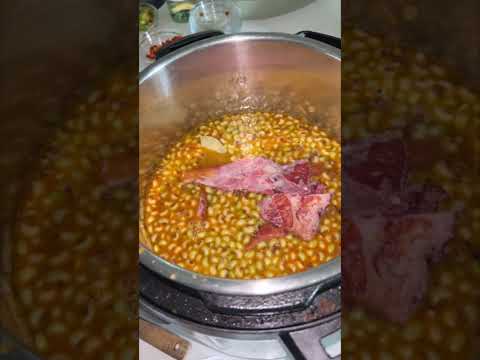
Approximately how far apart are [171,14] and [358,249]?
1.13 metres

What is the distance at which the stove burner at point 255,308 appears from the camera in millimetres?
920

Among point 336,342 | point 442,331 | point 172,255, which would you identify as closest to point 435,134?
point 442,331

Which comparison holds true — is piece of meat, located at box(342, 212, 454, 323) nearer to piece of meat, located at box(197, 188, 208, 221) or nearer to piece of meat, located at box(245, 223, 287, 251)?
piece of meat, located at box(245, 223, 287, 251)

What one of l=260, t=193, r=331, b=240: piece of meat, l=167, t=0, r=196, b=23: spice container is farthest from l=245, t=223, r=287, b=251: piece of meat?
l=167, t=0, r=196, b=23: spice container

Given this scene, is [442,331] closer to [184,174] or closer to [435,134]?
[435,134]

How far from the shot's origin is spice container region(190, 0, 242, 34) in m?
1.64

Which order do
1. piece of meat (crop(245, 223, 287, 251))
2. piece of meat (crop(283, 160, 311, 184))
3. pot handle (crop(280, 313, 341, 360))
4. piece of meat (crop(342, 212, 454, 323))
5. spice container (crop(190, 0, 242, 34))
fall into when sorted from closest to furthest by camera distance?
pot handle (crop(280, 313, 341, 360)) → piece of meat (crop(342, 212, 454, 323)) → piece of meat (crop(245, 223, 287, 251)) → piece of meat (crop(283, 160, 311, 184)) → spice container (crop(190, 0, 242, 34))

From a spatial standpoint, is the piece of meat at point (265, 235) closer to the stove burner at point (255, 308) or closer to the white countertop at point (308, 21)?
the stove burner at point (255, 308)

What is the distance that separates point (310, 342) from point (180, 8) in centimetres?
128

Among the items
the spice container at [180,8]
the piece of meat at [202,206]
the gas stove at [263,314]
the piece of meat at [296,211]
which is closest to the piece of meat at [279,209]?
the piece of meat at [296,211]

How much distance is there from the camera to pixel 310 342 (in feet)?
3.03

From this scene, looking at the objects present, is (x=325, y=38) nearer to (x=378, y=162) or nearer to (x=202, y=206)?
(x=378, y=162)

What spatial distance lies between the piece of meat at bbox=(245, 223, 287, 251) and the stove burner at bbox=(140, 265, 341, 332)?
30 centimetres

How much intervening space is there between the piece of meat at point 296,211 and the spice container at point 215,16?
689 mm
